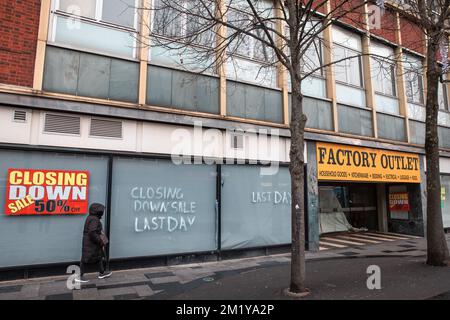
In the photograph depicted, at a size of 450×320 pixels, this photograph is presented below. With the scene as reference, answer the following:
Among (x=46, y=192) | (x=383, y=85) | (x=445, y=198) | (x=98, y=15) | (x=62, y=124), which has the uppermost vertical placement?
(x=383, y=85)

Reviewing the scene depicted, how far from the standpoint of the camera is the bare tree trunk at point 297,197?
5.52 meters

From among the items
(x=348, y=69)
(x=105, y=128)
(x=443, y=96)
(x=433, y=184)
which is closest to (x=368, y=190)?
(x=443, y=96)

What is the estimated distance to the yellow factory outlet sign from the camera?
11.3 metres

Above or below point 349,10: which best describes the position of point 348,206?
below

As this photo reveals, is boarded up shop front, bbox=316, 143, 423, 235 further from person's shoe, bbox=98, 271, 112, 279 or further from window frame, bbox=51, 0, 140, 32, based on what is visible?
person's shoe, bbox=98, 271, 112, 279

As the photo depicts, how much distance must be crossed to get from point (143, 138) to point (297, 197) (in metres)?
4.17

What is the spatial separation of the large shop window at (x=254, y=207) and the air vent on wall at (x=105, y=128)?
2.82 m

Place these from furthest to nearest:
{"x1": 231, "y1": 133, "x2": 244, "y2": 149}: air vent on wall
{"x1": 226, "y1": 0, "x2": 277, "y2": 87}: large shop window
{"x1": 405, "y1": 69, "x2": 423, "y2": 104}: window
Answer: {"x1": 405, "y1": 69, "x2": 423, "y2": 104}: window
{"x1": 226, "y1": 0, "x2": 277, "y2": 87}: large shop window
{"x1": 231, "y1": 133, "x2": 244, "y2": 149}: air vent on wall

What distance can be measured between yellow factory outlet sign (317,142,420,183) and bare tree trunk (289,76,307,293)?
5551 mm

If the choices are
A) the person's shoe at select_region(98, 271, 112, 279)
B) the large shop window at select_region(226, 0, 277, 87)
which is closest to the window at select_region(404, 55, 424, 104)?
the large shop window at select_region(226, 0, 277, 87)

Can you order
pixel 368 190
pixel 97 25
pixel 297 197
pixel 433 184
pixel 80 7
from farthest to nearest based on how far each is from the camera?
pixel 368 190
pixel 97 25
pixel 80 7
pixel 433 184
pixel 297 197

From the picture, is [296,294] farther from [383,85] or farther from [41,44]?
[383,85]

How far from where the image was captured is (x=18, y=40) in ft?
23.9
